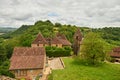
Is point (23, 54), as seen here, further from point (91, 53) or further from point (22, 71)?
point (91, 53)

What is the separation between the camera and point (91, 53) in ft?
144

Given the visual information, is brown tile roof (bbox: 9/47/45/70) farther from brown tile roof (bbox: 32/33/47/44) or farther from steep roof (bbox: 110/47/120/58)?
steep roof (bbox: 110/47/120/58)

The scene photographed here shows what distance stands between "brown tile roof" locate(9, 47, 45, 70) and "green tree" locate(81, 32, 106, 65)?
423 inches

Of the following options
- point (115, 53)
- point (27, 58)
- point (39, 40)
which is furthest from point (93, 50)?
point (39, 40)

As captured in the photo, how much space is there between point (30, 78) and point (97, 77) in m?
16.1

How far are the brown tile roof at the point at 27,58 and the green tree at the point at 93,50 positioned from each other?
35.2 ft

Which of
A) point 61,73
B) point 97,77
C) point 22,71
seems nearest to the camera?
point 97,77

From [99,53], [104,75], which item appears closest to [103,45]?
[99,53]

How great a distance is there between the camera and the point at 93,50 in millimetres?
43938

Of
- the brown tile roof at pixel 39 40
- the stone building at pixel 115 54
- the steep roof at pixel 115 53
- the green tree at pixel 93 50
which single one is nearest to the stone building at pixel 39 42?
the brown tile roof at pixel 39 40

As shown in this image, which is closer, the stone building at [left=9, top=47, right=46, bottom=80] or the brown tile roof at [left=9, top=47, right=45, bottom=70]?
the stone building at [left=9, top=47, right=46, bottom=80]

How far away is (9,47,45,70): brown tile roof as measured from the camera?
1617 inches

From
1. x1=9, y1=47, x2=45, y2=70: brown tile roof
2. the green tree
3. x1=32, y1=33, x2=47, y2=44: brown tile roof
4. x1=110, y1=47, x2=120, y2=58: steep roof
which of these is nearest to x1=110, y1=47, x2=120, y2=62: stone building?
x1=110, y1=47, x2=120, y2=58: steep roof

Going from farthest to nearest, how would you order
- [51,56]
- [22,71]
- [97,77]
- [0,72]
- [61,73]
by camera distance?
[51,56] → [0,72] → [22,71] → [61,73] → [97,77]
